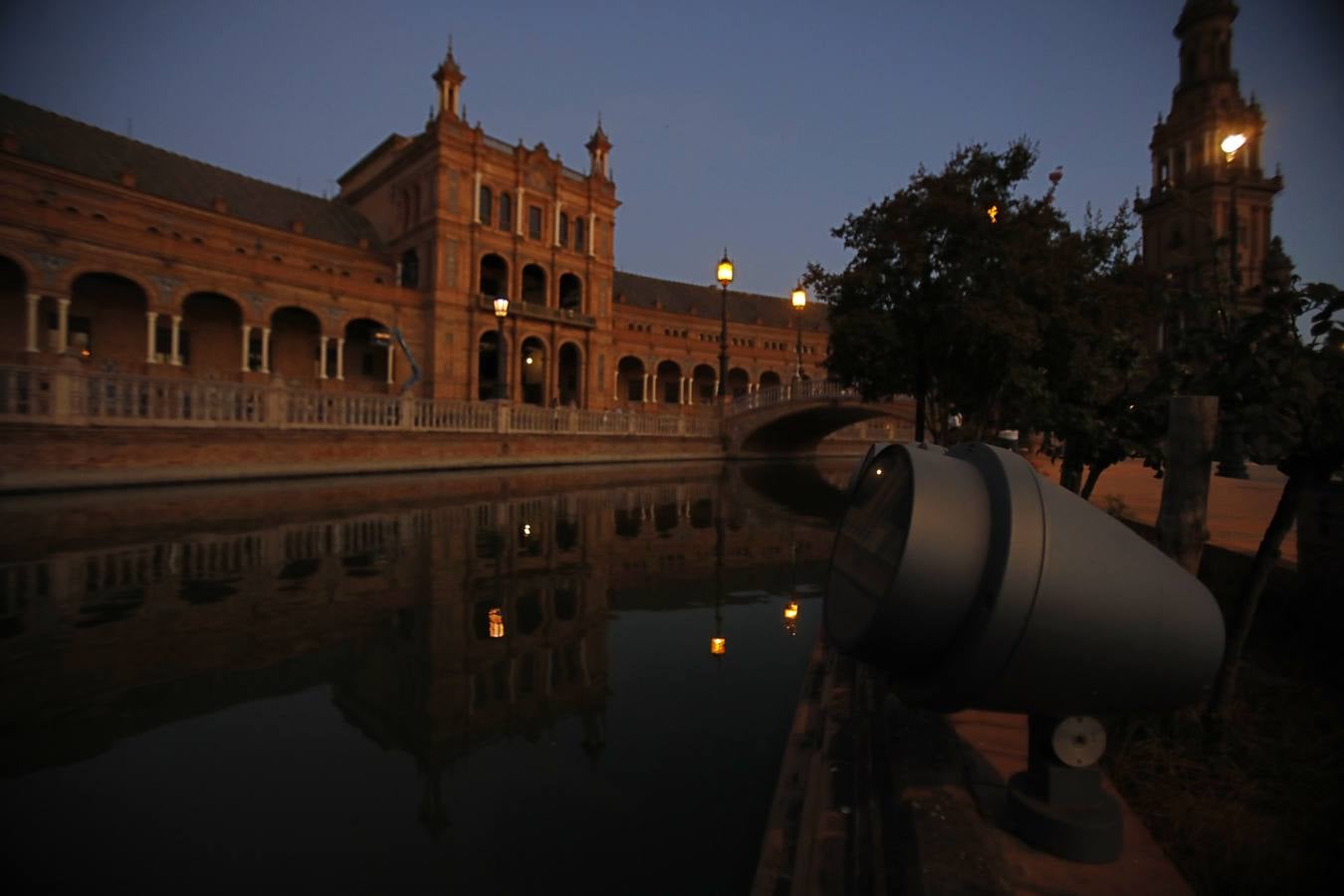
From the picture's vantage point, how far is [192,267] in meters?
23.6

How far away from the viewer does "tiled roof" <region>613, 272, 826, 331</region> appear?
49.2 metres

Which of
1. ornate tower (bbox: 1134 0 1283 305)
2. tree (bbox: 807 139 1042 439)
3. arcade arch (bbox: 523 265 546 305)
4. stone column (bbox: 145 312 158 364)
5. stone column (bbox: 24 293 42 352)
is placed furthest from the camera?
ornate tower (bbox: 1134 0 1283 305)

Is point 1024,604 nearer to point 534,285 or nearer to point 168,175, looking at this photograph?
point 534,285

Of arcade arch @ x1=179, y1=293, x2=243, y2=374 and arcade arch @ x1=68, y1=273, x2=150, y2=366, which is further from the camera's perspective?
arcade arch @ x1=179, y1=293, x2=243, y2=374

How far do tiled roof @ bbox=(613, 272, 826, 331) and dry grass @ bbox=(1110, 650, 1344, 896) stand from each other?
4497cm

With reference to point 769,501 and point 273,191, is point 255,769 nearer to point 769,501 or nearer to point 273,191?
point 769,501

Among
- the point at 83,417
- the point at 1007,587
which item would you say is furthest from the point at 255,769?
the point at 83,417

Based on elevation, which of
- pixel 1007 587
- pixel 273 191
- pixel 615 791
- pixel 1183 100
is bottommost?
pixel 615 791

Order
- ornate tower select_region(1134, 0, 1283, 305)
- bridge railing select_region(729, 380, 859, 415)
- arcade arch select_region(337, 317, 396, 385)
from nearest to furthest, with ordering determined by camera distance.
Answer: bridge railing select_region(729, 380, 859, 415), arcade arch select_region(337, 317, 396, 385), ornate tower select_region(1134, 0, 1283, 305)

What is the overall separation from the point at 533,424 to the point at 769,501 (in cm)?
1138

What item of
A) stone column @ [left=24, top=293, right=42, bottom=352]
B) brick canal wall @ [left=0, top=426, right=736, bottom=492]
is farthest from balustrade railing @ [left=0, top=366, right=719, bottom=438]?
stone column @ [left=24, top=293, right=42, bottom=352]

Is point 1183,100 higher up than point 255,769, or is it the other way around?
point 1183,100

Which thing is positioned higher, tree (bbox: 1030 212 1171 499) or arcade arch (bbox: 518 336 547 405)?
arcade arch (bbox: 518 336 547 405)

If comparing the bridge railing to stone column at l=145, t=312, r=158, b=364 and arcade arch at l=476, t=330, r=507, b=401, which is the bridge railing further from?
stone column at l=145, t=312, r=158, b=364
